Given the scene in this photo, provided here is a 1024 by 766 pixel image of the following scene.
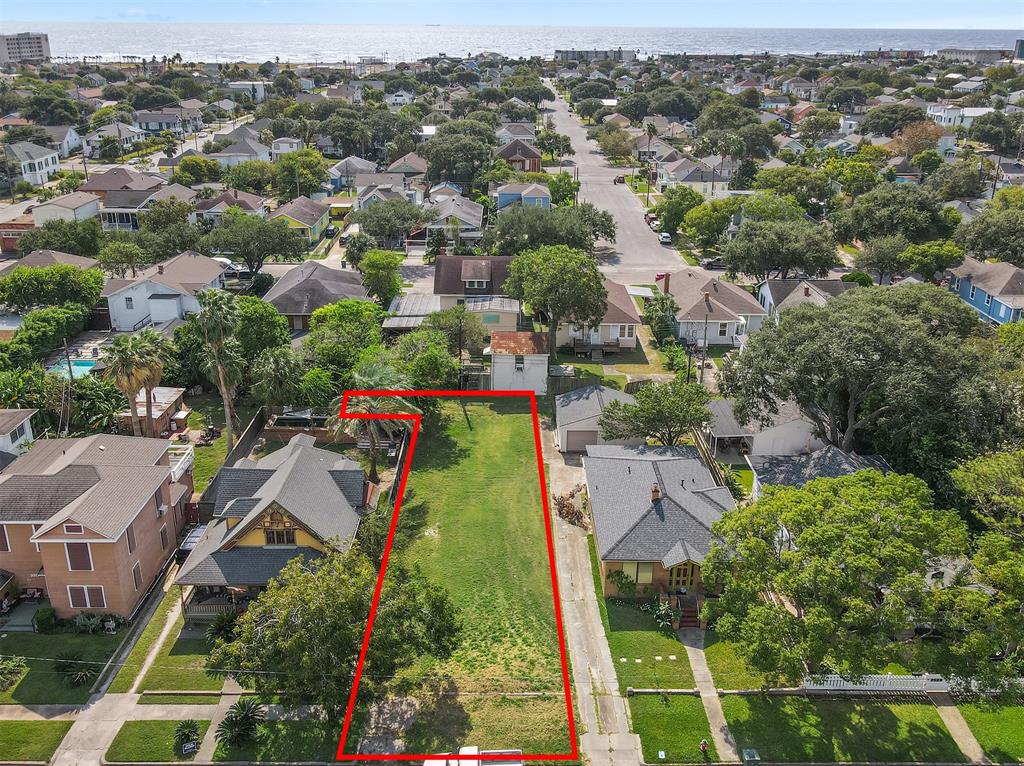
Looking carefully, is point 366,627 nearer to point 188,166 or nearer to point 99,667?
point 99,667

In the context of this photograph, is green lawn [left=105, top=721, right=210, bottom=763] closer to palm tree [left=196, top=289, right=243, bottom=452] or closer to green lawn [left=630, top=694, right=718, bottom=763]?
green lawn [left=630, top=694, right=718, bottom=763]

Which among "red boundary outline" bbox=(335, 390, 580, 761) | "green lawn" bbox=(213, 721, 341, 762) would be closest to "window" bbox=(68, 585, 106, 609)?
"green lawn" bbox=(213, 721, 341, 762)

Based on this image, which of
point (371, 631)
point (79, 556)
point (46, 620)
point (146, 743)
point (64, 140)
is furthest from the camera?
point (64, 140)

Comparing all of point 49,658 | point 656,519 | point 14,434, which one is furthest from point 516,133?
point 49,658

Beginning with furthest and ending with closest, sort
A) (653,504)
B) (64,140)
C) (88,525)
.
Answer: (64,140)
(653,504)
(88,525)

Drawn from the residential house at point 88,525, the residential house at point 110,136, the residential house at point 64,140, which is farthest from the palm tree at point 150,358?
the residential house at point 64,140

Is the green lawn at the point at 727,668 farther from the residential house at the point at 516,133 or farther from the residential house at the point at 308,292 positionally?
the residential house at the point at 516,133

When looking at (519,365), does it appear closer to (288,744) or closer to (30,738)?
(288,744)
